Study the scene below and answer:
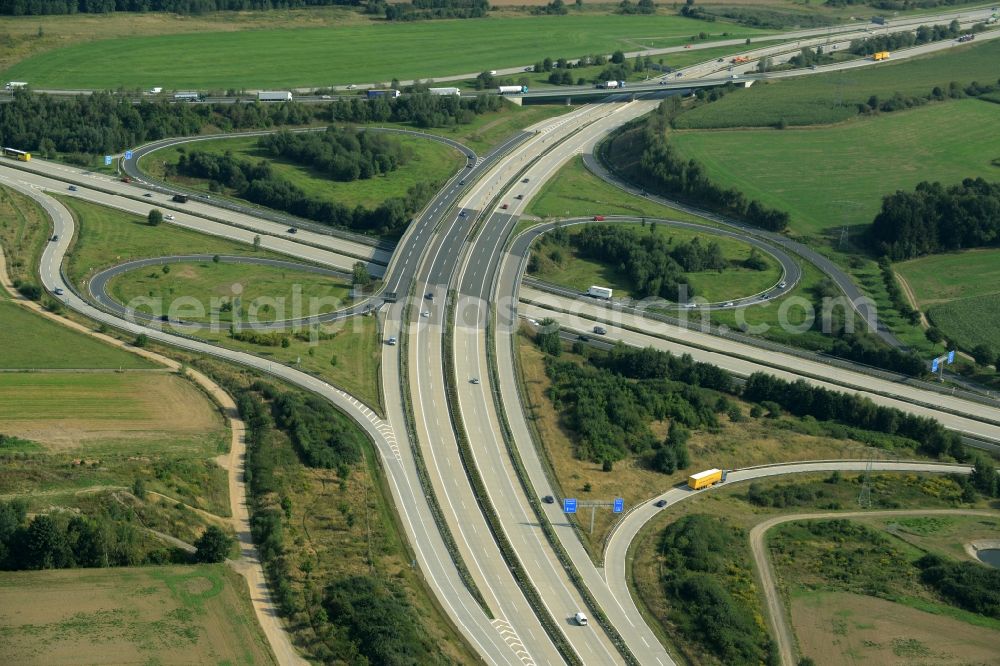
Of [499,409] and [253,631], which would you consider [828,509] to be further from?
[253,631]

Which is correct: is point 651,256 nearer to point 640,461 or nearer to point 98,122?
point 640,461

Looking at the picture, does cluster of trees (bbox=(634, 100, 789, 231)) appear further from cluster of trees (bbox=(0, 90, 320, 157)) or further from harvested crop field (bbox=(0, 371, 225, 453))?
harvested crop field (bbox=(0, 371, 225, 453))

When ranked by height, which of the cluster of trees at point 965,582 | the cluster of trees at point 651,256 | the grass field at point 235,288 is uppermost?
the cluster of trees at point 651,256

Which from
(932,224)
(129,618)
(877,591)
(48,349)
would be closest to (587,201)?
(932,224)

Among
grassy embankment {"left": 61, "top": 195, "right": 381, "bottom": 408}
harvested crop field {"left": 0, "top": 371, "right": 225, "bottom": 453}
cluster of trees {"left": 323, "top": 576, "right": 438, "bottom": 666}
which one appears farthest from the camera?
grassy embankment {"left": 61, "top": 195, "right": 381, "bottom": 408}

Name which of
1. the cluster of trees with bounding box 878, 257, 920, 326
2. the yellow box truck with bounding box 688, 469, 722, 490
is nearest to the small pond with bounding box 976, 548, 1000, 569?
the yellow box truck with bounding box 688, 469, 722, 490

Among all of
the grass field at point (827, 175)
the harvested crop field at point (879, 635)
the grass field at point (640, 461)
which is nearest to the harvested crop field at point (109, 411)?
the grass field at point (640, 461)

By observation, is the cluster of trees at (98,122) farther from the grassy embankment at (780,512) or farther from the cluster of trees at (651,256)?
the grassy embankment at (780,512)
